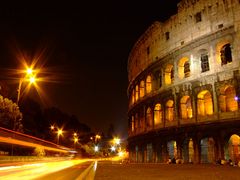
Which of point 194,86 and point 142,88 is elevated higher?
point 142,88

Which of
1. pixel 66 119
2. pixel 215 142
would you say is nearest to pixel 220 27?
pixel 215 142

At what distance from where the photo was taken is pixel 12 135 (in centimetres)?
1853

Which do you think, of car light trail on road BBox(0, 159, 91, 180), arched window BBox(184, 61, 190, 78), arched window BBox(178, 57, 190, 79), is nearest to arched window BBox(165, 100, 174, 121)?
arched window BBox(178, 57, 190, 79)

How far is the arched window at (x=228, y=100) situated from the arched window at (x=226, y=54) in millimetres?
2391

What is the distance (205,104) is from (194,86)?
2.13m

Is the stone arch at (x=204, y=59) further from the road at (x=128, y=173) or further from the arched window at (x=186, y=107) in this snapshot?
the road at (x=128, y=173)

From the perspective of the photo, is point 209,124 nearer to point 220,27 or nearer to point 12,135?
point 220,27

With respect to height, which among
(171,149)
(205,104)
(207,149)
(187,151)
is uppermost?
(205,104)

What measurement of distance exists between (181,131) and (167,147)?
10.5 feet

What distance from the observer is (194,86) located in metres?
28.3

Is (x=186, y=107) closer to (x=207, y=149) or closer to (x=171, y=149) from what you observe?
(x=171, y=149)

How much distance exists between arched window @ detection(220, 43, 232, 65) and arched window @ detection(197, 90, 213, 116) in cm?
338

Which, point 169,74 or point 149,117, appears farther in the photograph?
point 149,117

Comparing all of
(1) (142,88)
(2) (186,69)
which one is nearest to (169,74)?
(2) (186,69)
